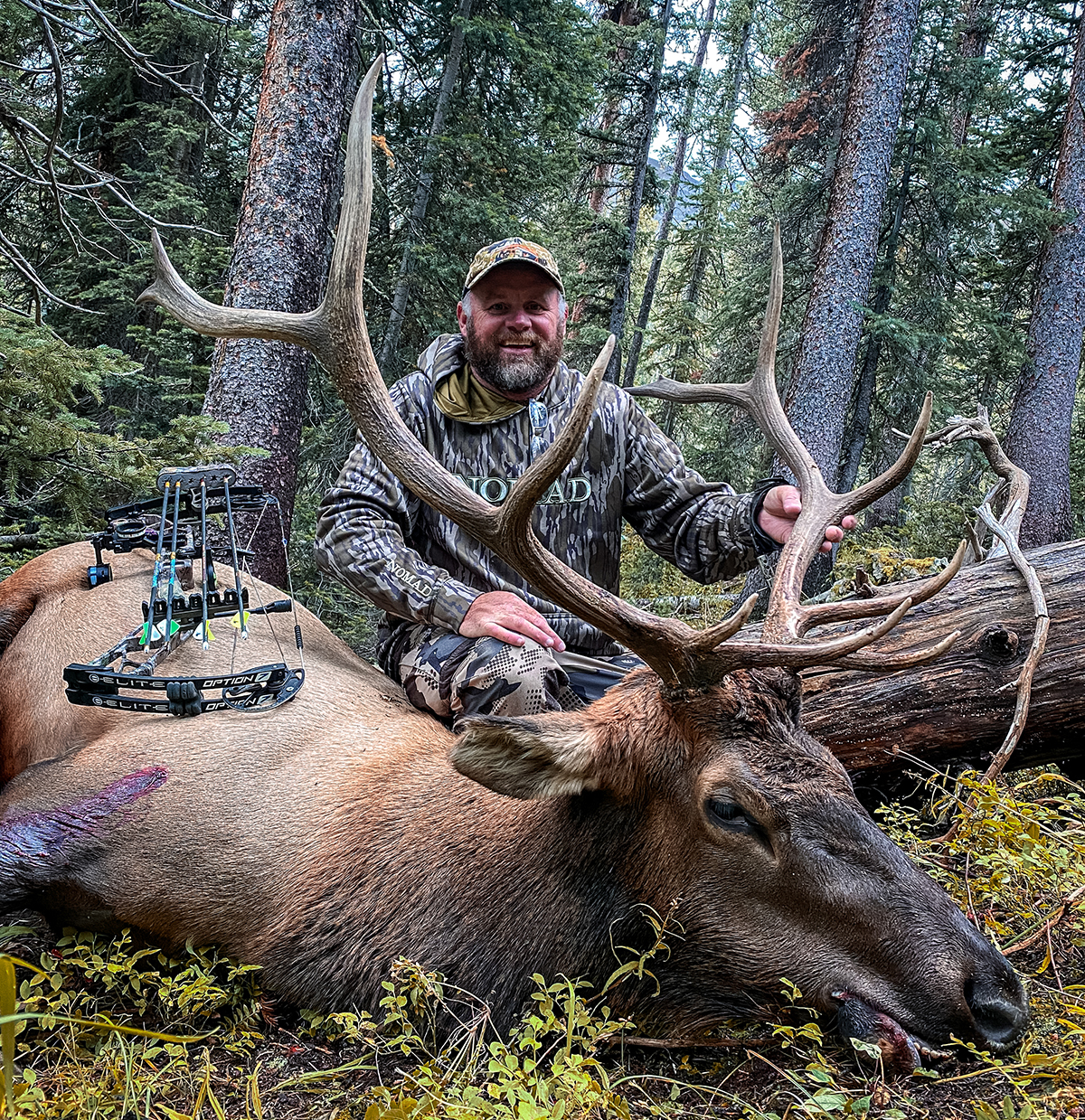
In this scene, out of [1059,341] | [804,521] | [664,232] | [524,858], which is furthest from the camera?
[664,232]

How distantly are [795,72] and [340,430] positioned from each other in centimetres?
1198

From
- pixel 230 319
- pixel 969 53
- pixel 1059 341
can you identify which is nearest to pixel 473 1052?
pixel 230 319

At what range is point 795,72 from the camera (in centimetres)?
1675

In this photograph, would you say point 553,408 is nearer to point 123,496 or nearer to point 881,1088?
point 123,496

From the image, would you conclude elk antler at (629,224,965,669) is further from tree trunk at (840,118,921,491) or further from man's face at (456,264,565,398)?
tree trunk at (840,118,921,491)

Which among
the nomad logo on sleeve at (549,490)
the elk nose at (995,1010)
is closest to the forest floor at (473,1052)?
the elk nose at (995,1010)

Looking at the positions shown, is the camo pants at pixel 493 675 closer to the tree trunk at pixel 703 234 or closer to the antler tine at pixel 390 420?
the antler tine at pixel 390 420

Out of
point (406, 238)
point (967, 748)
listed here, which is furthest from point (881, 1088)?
point (406, 238)

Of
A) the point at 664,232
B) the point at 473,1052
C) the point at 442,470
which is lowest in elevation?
the point at 473,1052

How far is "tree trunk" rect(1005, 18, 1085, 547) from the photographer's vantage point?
467 inches

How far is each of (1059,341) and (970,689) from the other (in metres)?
9.75

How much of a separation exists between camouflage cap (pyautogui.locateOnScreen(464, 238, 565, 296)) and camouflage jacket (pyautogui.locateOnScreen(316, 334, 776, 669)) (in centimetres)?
38

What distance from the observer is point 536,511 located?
15.7 feet

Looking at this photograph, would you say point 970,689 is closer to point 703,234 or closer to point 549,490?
point 549,490
